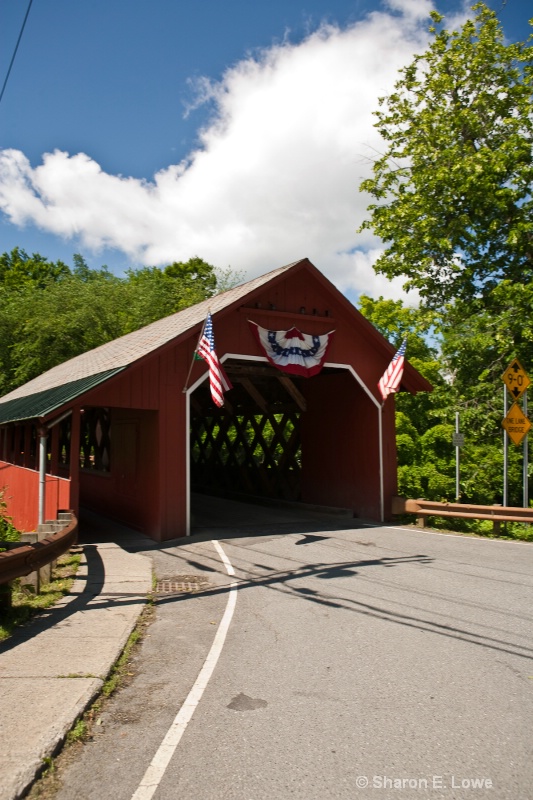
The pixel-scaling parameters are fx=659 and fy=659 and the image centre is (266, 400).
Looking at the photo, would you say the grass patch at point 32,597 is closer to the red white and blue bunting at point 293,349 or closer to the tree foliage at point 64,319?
the red white and blue bunting at point 293,349

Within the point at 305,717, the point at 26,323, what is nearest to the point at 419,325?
the point at 305,717

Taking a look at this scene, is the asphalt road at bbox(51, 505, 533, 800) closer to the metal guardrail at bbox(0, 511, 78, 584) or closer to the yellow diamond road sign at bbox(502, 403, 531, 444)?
the metal guardrail at bbox(0, 511, 78, 584)

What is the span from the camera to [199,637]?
6426mm

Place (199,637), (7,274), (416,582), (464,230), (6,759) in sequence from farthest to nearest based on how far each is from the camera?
(7,274) < (464,230) < (416,582) < (199,637) < (6,759)

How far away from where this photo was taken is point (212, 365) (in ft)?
40.8

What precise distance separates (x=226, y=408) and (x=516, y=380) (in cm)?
1078

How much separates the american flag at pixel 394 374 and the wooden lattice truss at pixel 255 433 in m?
3.42

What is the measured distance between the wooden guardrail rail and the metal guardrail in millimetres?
8726

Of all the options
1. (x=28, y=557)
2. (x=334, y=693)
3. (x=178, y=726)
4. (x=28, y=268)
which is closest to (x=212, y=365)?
(x=28, y=557)

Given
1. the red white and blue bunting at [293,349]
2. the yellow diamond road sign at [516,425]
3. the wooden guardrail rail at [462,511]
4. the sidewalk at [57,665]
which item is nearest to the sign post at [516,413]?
the yellow diamond road sign at [516,425]

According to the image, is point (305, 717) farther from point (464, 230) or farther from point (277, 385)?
point (464, 230)

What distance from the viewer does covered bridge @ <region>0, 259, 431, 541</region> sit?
13.1 metres

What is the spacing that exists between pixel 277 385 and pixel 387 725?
16.6m

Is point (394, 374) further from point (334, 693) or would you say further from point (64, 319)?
point (64, 319)
